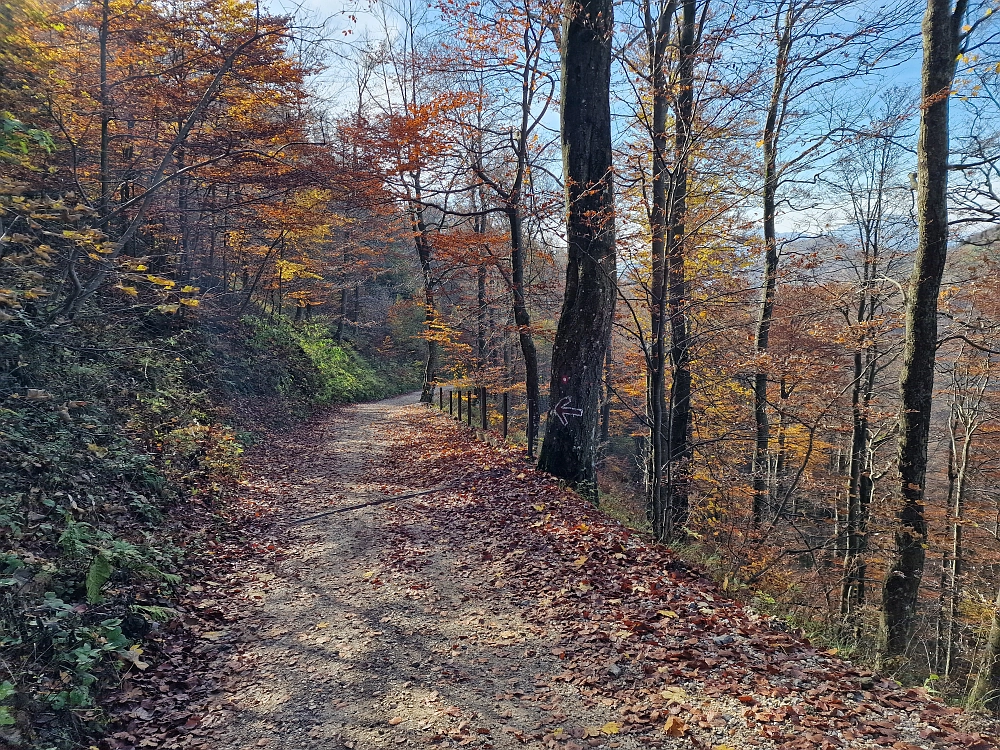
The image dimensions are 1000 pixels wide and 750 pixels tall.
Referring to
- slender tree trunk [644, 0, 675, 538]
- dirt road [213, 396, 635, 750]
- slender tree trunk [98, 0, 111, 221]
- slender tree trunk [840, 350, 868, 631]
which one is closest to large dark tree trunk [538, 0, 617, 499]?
slender tree trunk [644, 0, 675, 538]

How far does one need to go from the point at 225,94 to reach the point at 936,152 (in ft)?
42.4

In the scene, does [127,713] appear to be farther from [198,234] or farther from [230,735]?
[198,234]

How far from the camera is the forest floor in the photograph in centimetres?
301

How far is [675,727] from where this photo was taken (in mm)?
2949

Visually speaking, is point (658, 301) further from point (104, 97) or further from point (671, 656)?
point (104, 97)

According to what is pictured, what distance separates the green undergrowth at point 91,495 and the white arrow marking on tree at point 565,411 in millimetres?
5033

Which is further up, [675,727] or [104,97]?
[104,97]

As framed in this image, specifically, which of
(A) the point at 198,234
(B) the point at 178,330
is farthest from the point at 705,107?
(A) the point at 198,234

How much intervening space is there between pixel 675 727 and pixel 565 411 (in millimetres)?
4878

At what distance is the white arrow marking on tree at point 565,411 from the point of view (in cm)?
754

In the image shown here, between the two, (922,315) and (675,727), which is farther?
(922,315)

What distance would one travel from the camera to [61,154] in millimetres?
9047

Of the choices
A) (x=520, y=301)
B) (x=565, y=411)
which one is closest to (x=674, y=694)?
(x=565, y=411)

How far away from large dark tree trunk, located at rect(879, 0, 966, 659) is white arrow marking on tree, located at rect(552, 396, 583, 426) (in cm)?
461
